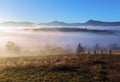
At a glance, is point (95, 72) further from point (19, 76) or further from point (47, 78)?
point (19, 76)

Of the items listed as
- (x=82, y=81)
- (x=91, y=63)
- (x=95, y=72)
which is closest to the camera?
(x=82, y=81)

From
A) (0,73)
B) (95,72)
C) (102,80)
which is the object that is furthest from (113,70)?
(0,73)

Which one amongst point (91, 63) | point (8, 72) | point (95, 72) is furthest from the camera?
point (91, 63)

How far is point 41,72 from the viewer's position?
103 feet

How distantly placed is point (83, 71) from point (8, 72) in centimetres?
976

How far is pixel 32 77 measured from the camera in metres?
29.2

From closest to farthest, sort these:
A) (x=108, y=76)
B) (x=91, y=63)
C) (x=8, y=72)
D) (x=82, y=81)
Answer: (x=82, y=81)
(x=108, y=76)
(x=8, y=72)
(x=91, y=63)

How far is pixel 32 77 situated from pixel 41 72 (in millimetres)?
2367

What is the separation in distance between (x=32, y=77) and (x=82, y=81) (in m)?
6.07

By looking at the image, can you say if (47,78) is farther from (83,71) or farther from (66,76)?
(83,71)

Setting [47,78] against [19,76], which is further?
[19,76]

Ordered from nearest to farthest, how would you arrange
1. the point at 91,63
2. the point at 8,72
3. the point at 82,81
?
the point at 82,81 < the point at 8,72 < the point at 91,63

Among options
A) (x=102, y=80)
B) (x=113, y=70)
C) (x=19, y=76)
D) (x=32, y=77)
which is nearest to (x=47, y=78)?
(x=32, y=77)

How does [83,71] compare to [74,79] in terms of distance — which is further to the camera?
[83,71]
